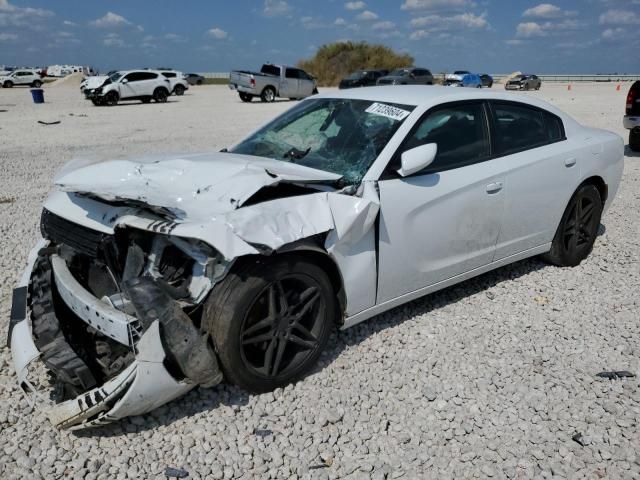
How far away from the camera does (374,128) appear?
3.49m

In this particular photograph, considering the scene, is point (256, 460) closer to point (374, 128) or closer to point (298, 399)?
point (298, 399)

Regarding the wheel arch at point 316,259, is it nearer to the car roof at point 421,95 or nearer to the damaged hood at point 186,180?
the damaged hood at point 186,180

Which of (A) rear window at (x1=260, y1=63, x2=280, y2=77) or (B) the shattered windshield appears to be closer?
(B) the shattered windshield

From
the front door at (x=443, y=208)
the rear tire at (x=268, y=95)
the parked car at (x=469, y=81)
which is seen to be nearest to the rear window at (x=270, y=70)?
the rear tire at (x=268, y=95)

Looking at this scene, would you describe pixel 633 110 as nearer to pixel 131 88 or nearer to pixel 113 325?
pixel 113 325

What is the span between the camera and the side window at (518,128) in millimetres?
3904

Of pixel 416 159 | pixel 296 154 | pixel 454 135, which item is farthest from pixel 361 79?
pixel 416 159

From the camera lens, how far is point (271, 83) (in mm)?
27172

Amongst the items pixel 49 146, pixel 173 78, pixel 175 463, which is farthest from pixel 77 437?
pixel 173 78

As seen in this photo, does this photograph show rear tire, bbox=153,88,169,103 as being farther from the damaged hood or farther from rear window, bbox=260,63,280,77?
the damaged hood

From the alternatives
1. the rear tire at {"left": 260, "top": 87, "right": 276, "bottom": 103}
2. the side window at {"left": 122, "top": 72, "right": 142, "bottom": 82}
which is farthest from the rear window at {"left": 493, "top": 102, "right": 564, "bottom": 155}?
the side window at {"left": 122, "top": 72, "right": 142, "bottom": 82}

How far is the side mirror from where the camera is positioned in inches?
122

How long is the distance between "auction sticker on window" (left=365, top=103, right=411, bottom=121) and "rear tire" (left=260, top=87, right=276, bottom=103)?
80.7ft

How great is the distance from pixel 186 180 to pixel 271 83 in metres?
25.5
